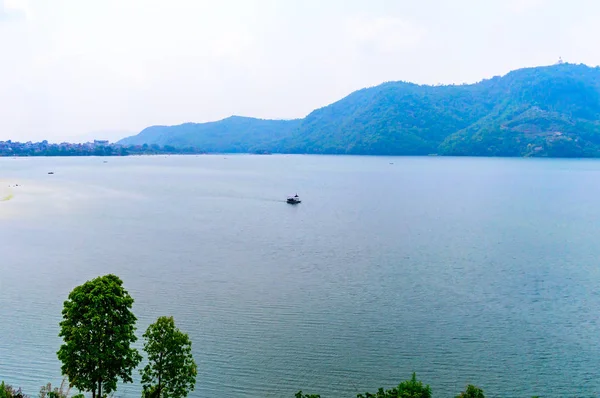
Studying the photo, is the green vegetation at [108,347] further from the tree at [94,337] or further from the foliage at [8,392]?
the foliage at [8,392]

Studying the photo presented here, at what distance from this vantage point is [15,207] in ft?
203

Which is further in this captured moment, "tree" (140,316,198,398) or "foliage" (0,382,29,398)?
"tree" (140,316,198,398)

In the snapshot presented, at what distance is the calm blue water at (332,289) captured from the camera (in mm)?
19547

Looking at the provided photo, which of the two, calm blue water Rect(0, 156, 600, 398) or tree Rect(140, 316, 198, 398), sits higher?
tree Rect(140, 316, 198, 398)

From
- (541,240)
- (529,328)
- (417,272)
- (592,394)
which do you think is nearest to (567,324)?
(529,328)

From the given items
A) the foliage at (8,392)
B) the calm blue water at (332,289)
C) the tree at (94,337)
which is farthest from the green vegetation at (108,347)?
the calm blue water at (332,289)

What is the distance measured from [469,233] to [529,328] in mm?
23384

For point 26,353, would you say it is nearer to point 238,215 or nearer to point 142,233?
point 142,233

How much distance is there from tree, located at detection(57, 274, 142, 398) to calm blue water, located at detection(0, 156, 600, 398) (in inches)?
166

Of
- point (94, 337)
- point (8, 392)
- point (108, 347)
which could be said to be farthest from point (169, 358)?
point (8, 392)

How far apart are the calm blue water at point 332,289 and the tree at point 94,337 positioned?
13.8 ft

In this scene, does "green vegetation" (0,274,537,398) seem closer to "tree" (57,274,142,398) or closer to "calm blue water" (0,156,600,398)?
"tree" (57,274,142,398)

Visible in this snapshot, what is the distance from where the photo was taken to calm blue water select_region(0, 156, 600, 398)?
1955 centimetres

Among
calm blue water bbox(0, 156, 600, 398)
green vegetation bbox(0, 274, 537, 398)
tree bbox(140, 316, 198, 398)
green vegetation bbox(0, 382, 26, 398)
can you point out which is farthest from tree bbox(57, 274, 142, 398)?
calm blue water bbox(0, 156, 600, 398)
